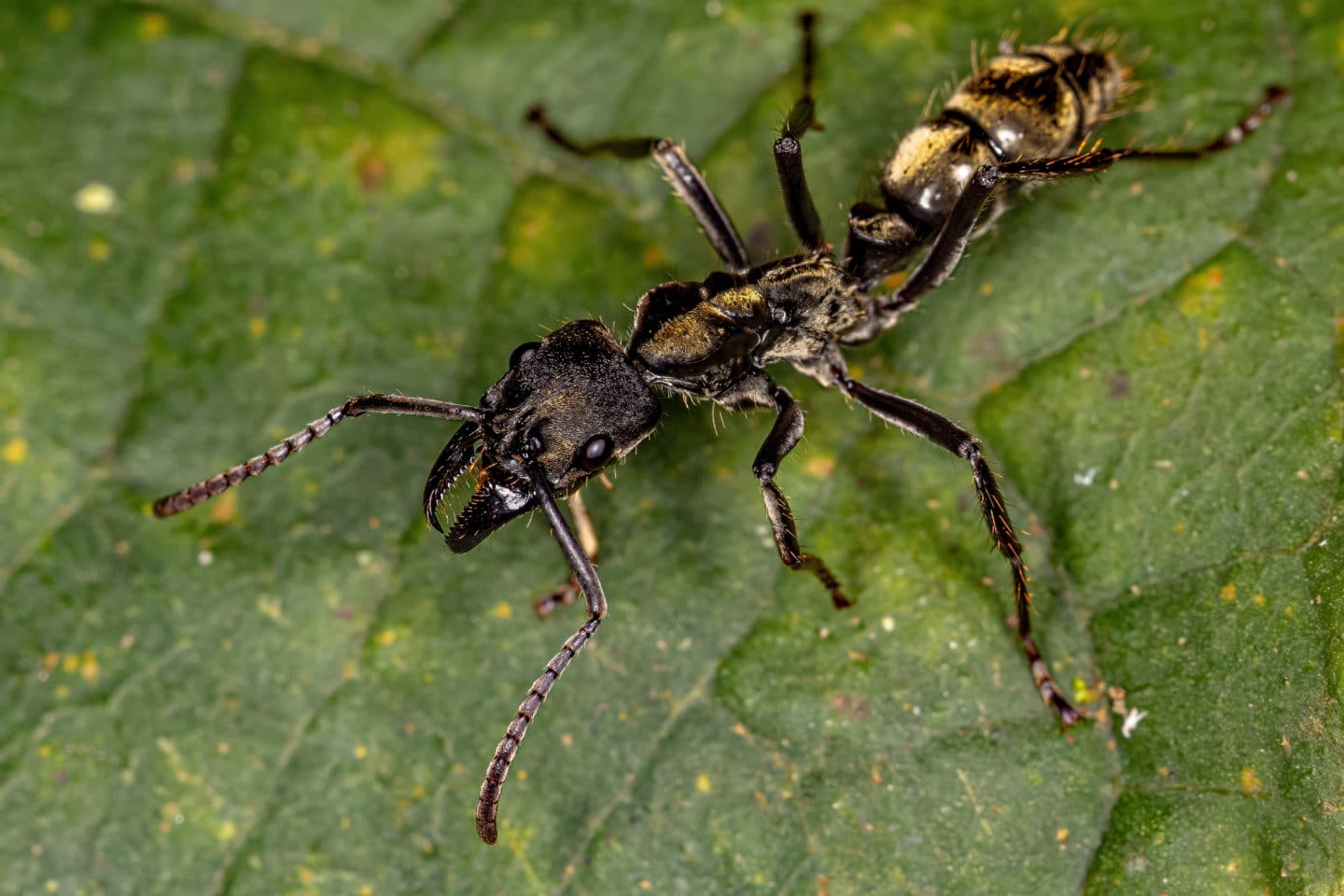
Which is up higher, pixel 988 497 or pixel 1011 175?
pixel 1011 175

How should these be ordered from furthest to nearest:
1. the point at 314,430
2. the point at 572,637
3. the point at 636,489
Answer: the point at 636,489 < the point at 314,430 < the point at 572,637

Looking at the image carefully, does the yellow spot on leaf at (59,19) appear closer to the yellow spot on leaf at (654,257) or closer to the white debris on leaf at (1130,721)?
the yellow spot on leaf at (654,257)

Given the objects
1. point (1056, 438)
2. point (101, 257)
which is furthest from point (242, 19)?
point (1056, 438)

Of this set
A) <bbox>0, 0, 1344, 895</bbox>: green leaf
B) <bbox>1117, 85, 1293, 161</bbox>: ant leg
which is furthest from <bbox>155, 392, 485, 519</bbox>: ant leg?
<bbox>1117, 85, 1293, 161</bbox>: ant leg

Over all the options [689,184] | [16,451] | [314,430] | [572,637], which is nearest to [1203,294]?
[689,184]

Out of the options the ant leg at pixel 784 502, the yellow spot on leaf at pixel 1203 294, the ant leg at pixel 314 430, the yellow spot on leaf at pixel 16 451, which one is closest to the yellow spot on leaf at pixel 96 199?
the yellow spot on leaf at pixel 16 451

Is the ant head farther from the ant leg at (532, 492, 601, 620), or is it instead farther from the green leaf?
the green leaf

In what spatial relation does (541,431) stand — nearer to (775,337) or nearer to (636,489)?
(636,489)
